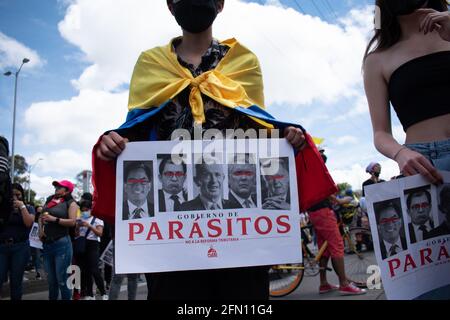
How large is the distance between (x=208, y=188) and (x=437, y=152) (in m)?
0.93

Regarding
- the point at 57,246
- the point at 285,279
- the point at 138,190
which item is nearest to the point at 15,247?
the point at 57,246

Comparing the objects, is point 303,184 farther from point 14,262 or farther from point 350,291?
point 14,262

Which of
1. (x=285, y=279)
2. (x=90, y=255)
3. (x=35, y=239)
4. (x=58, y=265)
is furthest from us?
(x=90, y=255)

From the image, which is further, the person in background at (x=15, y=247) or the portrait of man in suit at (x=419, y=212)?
the person in background at (x=15, y=247)

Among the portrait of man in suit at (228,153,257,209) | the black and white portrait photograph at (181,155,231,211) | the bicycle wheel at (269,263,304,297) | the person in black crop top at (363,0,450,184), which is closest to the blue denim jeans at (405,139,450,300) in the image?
the person in black crop top at (363,0,450,184)

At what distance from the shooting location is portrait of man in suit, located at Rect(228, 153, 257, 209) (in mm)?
1629

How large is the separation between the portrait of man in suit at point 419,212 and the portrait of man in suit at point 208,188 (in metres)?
0.69

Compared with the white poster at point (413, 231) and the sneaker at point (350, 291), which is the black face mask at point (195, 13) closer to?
the white poster at point (413, 231)

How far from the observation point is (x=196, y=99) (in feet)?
5.90

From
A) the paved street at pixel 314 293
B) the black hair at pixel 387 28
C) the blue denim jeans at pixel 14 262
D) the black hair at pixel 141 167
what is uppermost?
the black hair at pixel 387 28

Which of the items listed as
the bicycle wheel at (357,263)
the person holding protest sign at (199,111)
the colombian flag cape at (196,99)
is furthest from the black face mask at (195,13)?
the bicycle wheel at (357,263)

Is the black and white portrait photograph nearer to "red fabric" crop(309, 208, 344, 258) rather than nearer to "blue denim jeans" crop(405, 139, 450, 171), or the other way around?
"blue denim jeans" crop(405, 139, 450, 171)

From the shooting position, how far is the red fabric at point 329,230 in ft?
18.0

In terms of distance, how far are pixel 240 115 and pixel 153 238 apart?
637 millimetres
